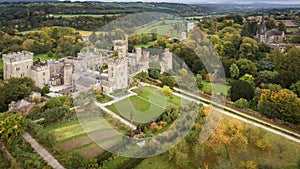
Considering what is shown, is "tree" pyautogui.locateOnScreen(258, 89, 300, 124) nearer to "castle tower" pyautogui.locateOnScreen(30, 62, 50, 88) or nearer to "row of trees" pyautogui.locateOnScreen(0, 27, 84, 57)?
"castle tower" pyautogui.locateOnScreen(30, 62, 50, 88)

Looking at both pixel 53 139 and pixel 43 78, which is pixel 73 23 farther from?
pixel 53 139

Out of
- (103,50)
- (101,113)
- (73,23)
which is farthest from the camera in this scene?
(73,23)

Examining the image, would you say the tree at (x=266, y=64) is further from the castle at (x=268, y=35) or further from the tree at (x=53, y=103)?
the tree at (x=53, y=103)

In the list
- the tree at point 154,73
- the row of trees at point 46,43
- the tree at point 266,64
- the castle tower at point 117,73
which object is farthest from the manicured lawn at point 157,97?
the row of trees at point 46,43

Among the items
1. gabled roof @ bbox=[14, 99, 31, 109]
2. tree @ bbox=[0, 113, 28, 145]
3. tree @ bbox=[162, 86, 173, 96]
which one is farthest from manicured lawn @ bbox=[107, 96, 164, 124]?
tree @ bbox=[0, 113, 28, 145]

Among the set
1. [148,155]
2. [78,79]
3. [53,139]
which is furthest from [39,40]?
[148,155]

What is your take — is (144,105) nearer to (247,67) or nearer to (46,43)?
(247,67)
